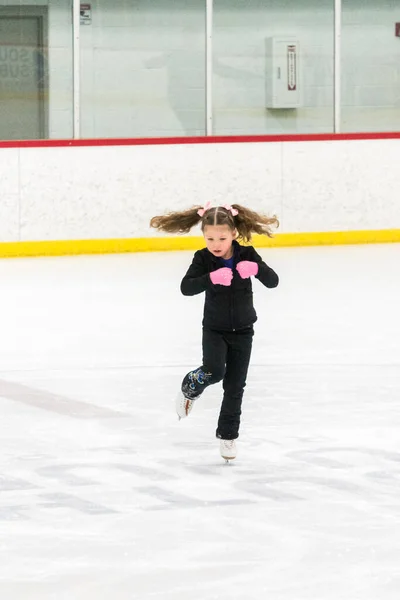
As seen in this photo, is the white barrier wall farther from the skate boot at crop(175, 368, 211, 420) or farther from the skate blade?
the skate blade

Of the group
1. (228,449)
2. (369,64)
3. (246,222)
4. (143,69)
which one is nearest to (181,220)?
(246,222)

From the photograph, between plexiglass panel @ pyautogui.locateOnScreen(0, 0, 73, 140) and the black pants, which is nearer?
the black pants

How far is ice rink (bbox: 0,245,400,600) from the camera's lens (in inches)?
173

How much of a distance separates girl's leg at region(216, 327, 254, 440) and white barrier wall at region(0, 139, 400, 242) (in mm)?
9023

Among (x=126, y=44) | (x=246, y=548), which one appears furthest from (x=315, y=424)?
(x=126, y=44)

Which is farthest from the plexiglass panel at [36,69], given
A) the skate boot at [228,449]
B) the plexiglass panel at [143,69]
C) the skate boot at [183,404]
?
the skate boot at [228,449]

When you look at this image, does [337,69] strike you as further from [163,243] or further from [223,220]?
[223,220]

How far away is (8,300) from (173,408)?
4604 mm

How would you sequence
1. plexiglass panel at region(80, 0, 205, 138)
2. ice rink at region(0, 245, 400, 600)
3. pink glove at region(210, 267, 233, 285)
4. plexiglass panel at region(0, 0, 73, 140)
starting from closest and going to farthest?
ice rink at region(0, 245, 400, 600), pink glove at region(210, 267, 233, 285), plexiglass panel at region(0, 0, 73, 140), plexiglass panel at region(80, 0, 205, 138)

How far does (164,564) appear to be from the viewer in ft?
14.7

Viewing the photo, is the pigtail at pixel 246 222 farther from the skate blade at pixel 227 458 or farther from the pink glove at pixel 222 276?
the skate blade at pixel 227 458

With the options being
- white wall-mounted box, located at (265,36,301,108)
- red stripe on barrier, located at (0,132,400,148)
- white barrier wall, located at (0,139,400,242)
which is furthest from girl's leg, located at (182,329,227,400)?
white wall-mounted box, located at (265,36,301,108)

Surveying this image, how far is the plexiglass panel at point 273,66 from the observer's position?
647 inches

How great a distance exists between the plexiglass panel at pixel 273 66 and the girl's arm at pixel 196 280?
34.9ft
